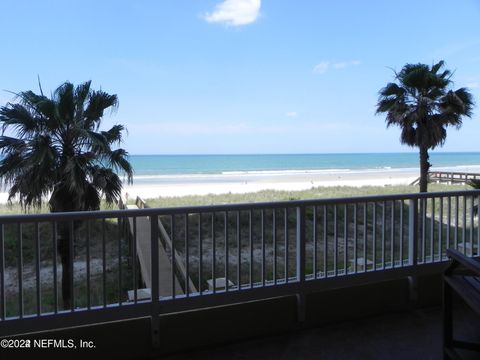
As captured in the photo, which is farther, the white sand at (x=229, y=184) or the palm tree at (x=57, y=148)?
the white sand at (x=229, y=184)

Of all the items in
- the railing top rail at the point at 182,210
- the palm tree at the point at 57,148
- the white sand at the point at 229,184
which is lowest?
the white sand at the point at 229,184

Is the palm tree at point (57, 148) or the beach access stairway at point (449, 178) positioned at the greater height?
the palm tree at point (57, 148)

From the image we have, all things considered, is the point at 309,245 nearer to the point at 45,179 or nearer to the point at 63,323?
the point at 45,179

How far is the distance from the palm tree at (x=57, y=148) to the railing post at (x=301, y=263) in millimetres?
4268

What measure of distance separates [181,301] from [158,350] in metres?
0.32

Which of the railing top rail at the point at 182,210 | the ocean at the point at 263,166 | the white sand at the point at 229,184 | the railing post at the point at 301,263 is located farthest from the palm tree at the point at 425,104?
the ocean at the point at 263,166

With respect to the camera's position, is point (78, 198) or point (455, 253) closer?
point (455, 253)

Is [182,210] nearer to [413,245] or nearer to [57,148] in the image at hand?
[413,245]

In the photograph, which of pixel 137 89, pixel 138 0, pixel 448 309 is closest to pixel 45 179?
pixel 448 309

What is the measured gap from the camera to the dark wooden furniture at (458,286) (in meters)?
1.58

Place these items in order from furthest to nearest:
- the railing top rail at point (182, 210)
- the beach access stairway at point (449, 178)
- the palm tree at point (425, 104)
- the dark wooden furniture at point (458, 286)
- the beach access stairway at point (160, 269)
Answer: the beach access stairway at point (449, 178) < the palm tree at point (425, 104) < the beach access stairway at point (160, 269) < the railing top rail at point (182, 210) < the dark wooden furniture at point (458, 286)

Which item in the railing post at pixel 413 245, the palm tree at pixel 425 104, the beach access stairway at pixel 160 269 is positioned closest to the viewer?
the beach access stairway at pixel 160 269

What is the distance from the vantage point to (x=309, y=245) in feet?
23.1

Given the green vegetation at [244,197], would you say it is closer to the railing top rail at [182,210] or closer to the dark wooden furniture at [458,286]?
the railing top rail at [182,210]
